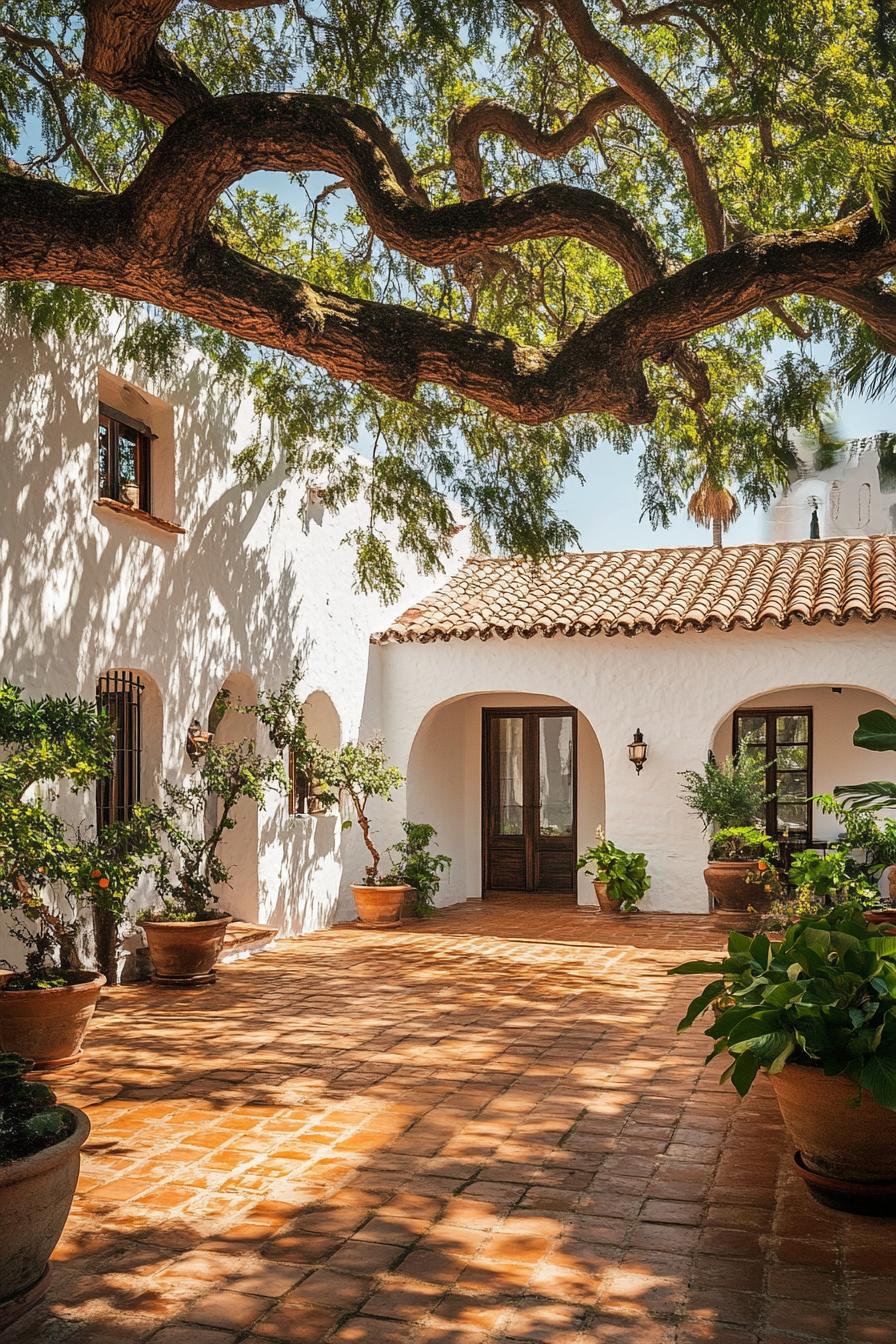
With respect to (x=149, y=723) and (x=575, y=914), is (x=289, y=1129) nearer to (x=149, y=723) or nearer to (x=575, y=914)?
(x=149, y=723)

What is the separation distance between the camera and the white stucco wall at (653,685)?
12.6 metres

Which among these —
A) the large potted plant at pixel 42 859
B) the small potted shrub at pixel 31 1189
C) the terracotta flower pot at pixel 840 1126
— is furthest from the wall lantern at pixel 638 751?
the small potted shrub at pixel 31 1189

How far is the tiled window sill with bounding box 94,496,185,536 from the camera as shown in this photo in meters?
8.77

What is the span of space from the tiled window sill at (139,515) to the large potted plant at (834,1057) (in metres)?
6.20

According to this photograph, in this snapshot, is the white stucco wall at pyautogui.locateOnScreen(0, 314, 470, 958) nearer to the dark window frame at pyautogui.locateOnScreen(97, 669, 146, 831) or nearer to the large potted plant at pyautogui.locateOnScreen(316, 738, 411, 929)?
the dark window frame at pyautogui.locateOnScreen(97, 669, 146, 831)

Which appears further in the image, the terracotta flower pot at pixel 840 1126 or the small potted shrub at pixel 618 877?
the small potted shrub at pixel 618 877

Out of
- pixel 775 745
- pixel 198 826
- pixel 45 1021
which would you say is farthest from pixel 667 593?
pixel 45 1021

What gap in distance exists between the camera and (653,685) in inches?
529

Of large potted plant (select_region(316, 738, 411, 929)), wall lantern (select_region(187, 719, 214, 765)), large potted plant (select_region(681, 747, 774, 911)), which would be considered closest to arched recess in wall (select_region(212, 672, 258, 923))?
wall lantern (select_region(187, 719, 214, 765))

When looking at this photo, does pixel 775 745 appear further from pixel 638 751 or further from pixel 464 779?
pixel 464 779

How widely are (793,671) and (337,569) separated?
5.27m

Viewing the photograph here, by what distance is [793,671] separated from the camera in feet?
41.9

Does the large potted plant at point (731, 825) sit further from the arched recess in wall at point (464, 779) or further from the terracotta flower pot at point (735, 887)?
the arched recess in wall at point (464, 779)

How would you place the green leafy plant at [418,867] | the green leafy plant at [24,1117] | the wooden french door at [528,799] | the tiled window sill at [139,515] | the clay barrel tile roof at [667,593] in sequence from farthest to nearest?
the wooden french door at [528,799], the green leafy plant at [418,867], the clay barrel tile roof at [667,593], the tiled window sill at [139,515], the green leafy plant at [24,1117]
